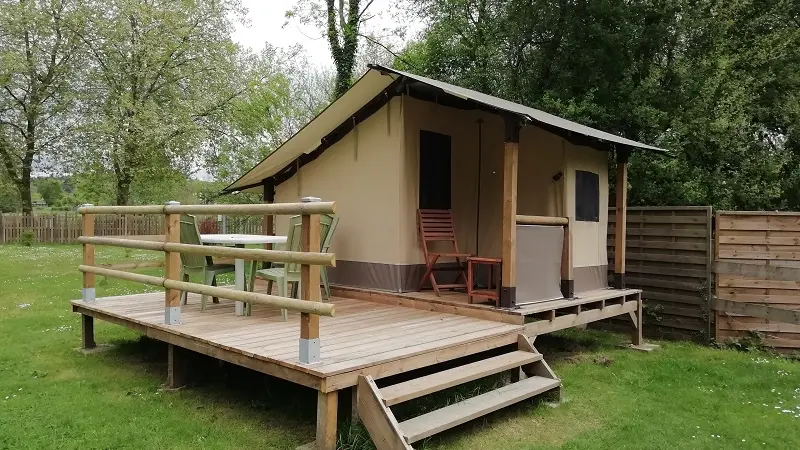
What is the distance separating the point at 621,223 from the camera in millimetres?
6715

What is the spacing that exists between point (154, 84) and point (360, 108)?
48.2 ft

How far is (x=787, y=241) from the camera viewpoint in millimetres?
6172

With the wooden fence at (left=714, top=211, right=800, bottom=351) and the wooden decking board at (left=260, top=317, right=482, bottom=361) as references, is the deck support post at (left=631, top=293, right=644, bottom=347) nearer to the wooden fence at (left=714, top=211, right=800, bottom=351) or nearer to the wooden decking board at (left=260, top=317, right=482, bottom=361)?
the wooden fence at (left=714, top=211, right=800, bottom=351)

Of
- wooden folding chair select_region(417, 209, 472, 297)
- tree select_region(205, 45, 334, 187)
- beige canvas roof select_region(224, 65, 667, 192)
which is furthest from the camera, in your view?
tree select_region(205, 45, 334, 187)

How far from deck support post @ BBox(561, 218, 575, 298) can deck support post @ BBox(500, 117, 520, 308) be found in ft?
3.27

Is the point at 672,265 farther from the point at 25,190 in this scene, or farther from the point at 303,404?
the point at 25,190

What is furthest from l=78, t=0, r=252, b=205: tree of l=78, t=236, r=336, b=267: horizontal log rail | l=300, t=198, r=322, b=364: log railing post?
l=300, t=198, r=322, b=364: log railing post

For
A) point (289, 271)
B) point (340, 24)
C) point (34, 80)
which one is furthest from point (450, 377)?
point (34, 80)

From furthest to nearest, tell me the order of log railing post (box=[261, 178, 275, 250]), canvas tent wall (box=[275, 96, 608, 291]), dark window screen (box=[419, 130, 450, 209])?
log railing post (box=[261, 178, 275, 250]), dark window screen (box=[419, 130, 450, 209]), canvas tent wall (box=[275, 96, 608, 291])

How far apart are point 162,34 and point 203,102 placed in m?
2.40

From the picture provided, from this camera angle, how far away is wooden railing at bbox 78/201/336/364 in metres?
3.21

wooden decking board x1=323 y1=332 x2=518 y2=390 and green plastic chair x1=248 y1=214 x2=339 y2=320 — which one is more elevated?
green plastic chair x1=248 y1=214 x2=339 y2=320

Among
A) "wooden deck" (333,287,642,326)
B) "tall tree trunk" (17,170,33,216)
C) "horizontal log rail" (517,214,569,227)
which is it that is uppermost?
"tall tree trunk" (17,170,33,216)

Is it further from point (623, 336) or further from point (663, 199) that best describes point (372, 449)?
point (663, 199)
